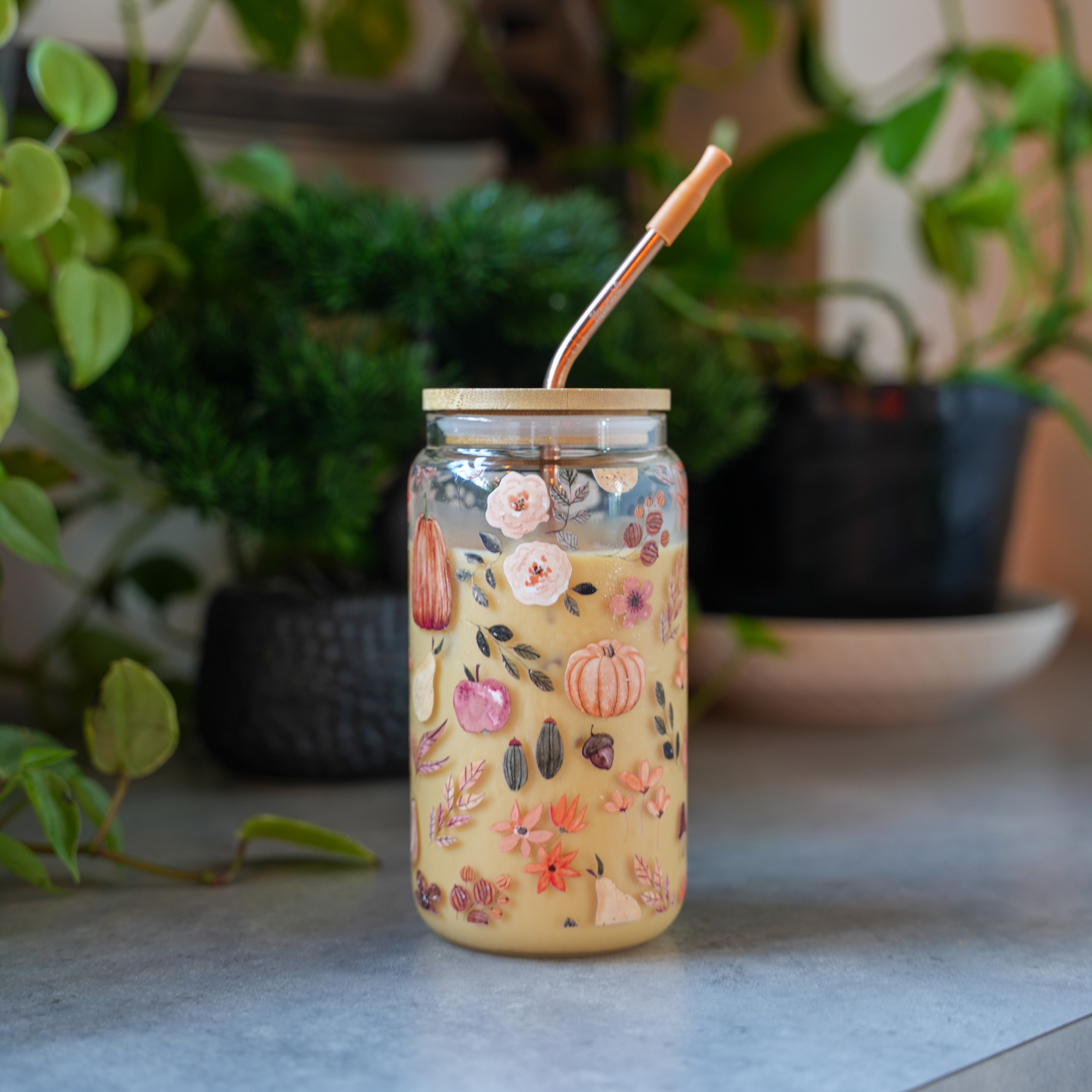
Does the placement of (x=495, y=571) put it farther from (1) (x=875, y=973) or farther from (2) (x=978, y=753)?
(2) (x=978, y=753)

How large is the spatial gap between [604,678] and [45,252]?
317mm

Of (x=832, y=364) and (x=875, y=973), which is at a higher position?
(x=832, y=364)

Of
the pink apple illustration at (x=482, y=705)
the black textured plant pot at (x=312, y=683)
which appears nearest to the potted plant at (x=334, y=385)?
the black textured plant pot at (x=312, y=683)

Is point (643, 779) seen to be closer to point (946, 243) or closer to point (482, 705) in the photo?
point (482, 705)

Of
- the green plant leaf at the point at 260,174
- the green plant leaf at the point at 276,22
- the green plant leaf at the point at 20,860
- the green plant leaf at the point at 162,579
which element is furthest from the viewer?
the green plant leaf at the point at 162,579

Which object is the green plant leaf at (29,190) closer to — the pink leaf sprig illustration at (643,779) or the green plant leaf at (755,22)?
the pink leaf sprig illustration at (643,779)

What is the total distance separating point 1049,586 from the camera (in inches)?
49.9

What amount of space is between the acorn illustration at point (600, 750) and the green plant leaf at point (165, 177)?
422 mm

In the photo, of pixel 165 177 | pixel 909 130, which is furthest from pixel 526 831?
pixel 909 130

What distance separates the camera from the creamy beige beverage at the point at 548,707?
450 mm

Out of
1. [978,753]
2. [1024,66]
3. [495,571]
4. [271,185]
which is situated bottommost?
[978,753]

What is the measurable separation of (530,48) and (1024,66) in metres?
0.36

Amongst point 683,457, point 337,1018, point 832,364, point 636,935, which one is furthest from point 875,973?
point 832,364

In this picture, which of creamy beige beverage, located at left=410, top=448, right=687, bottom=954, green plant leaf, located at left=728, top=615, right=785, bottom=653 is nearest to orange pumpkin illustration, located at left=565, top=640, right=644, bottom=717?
creamy beige beverage, located at left=410, top=448, right=687, bottom=954
